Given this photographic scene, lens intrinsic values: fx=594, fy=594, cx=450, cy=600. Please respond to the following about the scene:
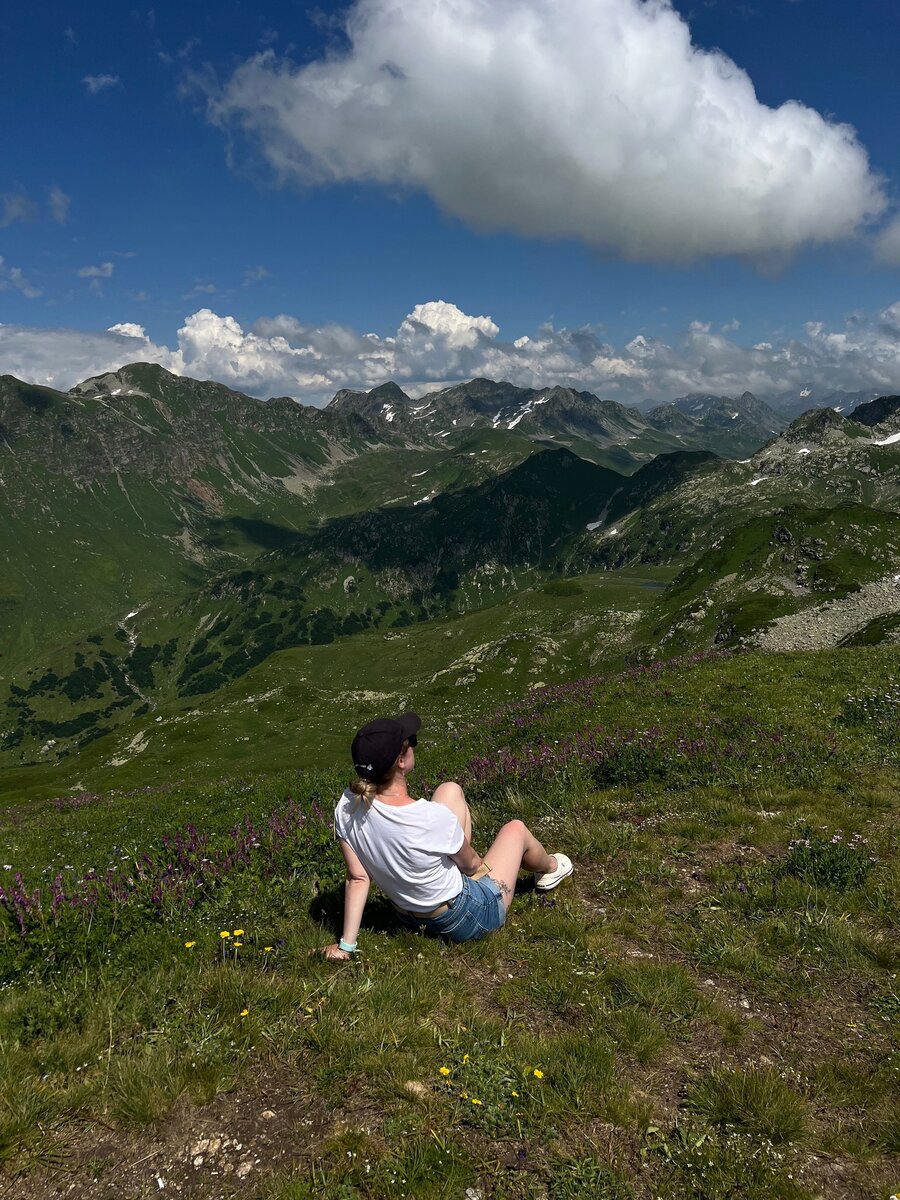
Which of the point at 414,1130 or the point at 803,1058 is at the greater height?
the point at 803,1058

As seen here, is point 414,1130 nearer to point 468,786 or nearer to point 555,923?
point 555,923

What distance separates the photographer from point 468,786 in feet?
49.8

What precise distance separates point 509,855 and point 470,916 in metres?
1.02

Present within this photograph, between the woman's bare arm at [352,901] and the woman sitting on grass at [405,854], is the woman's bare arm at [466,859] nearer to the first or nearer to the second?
the woman sitting on grass at [405,854]

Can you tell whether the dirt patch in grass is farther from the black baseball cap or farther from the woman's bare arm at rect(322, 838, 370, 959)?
the black baseball cap

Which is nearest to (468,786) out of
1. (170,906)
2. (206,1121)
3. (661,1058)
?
(170,906)

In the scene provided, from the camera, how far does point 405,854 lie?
7281mm

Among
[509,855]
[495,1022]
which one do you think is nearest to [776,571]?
[509,855]

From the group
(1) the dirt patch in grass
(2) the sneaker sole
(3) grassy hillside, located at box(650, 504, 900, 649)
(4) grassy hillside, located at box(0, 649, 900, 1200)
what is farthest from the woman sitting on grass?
(3) grassy hillside, located at box(650, 504, 900, 649)

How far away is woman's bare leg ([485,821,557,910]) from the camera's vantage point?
8398mm

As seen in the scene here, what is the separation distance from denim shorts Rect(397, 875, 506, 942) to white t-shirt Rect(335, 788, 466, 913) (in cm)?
22

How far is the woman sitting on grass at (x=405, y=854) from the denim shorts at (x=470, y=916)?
12 millimetres

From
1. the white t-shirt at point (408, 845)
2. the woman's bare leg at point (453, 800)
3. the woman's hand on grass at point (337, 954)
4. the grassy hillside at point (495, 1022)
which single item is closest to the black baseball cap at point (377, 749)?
the white t-shirt at point (408, 845)

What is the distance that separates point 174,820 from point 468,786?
10764 mm
